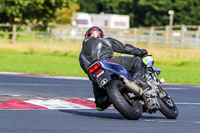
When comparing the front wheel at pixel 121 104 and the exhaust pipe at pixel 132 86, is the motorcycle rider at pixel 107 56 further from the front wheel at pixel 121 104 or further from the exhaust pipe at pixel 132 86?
the front wheel at pixel 121 104

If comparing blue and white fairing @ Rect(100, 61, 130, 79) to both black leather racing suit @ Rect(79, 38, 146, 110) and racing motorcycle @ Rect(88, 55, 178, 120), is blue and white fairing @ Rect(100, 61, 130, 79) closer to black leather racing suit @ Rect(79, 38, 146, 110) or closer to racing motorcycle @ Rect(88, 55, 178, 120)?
racing motorcycle @ Rect(88, 55, 178, 120)

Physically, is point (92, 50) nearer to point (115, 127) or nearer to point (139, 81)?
point (139, 81)

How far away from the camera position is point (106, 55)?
9641 mm

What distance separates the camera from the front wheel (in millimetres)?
9141

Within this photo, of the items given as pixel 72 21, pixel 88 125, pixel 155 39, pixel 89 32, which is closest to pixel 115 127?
pixel 88 125

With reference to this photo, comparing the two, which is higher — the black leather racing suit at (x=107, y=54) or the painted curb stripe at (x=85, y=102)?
the black leather racing suit at (x=107, y=54)

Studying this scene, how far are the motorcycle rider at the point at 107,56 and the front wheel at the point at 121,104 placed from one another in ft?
1.23

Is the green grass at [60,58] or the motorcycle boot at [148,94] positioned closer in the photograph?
the motorcycle boot at [148,94]

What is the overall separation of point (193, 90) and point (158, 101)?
6593mm

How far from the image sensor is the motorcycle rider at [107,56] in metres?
9.62

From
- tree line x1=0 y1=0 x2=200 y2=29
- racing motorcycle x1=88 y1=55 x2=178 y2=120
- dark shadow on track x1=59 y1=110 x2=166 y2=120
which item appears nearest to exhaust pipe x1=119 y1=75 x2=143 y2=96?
racing motorcycle x1=88 y1=55 x2=178 y2=120

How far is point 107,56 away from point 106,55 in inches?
0.9

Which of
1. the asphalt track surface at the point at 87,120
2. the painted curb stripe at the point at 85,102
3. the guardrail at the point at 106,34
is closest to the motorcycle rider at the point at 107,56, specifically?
the asphalt track surface at the point at 87,120

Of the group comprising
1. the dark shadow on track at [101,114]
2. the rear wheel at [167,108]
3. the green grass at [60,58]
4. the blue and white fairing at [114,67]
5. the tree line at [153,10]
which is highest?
the blue and white fairing at [114,67]
